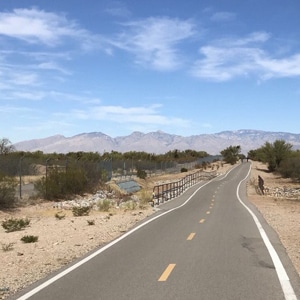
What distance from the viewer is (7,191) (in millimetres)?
30141

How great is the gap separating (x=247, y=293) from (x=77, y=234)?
1081 centimetres

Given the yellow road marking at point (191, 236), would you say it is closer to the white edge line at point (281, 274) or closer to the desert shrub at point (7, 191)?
the white edge line at point (281, 274)

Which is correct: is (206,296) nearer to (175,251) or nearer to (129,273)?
(129,273)

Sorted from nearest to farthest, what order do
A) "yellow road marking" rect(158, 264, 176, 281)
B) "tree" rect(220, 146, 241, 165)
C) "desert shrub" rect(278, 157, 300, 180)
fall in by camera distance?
"yellow road marking" rect(158, 264, 176, 281) → "desert shrub" rect(278, 157, 300, 180) → "tree" rect(220, 146, 241, 165)

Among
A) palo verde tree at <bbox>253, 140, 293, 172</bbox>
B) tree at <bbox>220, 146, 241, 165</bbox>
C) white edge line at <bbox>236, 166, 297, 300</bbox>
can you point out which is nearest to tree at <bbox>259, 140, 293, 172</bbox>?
palo verde tree at <bbox>253, 140, 293, 172</bbox>

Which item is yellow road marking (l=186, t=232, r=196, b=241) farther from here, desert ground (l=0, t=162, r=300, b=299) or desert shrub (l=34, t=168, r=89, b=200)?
desert shrub (l=34, t=168, r=89, b=200)

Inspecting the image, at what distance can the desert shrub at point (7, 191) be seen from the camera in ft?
98.1

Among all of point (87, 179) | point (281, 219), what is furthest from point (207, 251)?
point (87, 179)

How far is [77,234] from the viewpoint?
18266 millimetres

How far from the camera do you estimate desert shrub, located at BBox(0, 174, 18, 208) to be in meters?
29.9

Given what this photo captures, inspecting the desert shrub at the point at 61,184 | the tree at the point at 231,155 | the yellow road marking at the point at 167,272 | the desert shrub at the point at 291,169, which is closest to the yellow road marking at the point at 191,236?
the yellow road marking at the point at 167,272

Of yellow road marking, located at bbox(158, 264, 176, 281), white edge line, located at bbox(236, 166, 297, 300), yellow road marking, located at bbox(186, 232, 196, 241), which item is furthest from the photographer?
yellow road marking, located at bbox(186, 232, 196, 241)

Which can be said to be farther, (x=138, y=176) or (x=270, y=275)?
(x=138, y=176)

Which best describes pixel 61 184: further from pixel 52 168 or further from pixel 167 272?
pixel 167 272
